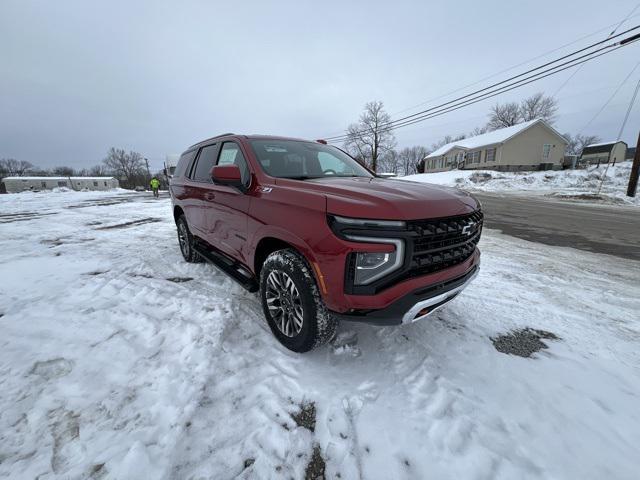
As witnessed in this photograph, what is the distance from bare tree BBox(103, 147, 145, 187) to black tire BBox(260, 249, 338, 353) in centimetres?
8761

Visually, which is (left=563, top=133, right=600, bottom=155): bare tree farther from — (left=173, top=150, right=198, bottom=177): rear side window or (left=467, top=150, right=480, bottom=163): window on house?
(left=173, top=150, right=198, bottom=177): rear side window

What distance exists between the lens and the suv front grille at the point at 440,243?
1.90 metres

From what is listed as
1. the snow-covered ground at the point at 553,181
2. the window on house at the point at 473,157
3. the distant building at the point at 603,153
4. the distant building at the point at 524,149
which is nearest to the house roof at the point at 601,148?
the distant building at the point at 603,153

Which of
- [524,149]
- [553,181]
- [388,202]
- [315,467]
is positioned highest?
[524,149]

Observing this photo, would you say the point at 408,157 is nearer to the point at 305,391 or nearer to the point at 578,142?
the point at 578,142

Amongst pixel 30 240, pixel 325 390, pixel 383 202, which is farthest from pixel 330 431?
pixel 30 240

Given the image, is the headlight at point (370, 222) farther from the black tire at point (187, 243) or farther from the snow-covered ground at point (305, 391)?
the black tire at point (187, 243)

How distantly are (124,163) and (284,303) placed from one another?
9324 centimetres

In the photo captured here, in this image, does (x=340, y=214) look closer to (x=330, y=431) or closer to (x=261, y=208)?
(x=261, y=208)

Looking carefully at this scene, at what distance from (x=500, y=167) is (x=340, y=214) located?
3748cm

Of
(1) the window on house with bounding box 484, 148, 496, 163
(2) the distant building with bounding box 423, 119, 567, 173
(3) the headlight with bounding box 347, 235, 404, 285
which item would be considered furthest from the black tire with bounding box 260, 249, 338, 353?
(1) the window on house with bounding box 484, 148, 496, 163

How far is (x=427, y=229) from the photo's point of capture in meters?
1.92

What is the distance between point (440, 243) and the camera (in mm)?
2014

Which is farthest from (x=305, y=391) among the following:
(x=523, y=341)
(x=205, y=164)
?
(x=205, y=164)
